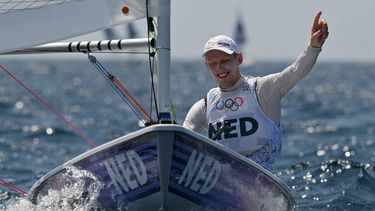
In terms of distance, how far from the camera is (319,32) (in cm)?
598

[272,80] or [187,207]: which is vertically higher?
[272,80]

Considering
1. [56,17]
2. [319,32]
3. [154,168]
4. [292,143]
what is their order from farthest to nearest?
[292,143]
[56,17]
[319,32]
[154,168]

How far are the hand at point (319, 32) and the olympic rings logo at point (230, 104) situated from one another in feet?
2.39

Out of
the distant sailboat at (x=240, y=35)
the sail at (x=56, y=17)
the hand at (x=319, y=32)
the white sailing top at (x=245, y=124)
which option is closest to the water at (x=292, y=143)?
the sail at (x=56, y=17)

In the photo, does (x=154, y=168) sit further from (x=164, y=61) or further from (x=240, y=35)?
(x=240, y=35)

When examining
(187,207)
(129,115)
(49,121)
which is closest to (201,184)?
(187,207)

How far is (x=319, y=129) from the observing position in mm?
15328

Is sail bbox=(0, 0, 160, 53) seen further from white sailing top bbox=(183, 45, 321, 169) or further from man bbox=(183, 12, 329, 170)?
white sailing top bbox=(183, 45, 321, 169)

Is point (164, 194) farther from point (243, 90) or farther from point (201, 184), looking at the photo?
point (243, 90)

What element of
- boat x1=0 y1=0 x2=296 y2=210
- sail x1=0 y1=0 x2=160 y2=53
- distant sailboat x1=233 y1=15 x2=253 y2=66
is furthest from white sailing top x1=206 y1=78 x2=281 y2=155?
distant sailboat x1=233 y1=15 x2=253 y2=66

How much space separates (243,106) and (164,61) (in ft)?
2.38

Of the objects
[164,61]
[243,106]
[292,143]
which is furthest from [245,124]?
[292,143]

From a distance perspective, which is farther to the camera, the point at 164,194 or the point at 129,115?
the point at 129,115

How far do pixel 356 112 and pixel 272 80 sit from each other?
521 inches
